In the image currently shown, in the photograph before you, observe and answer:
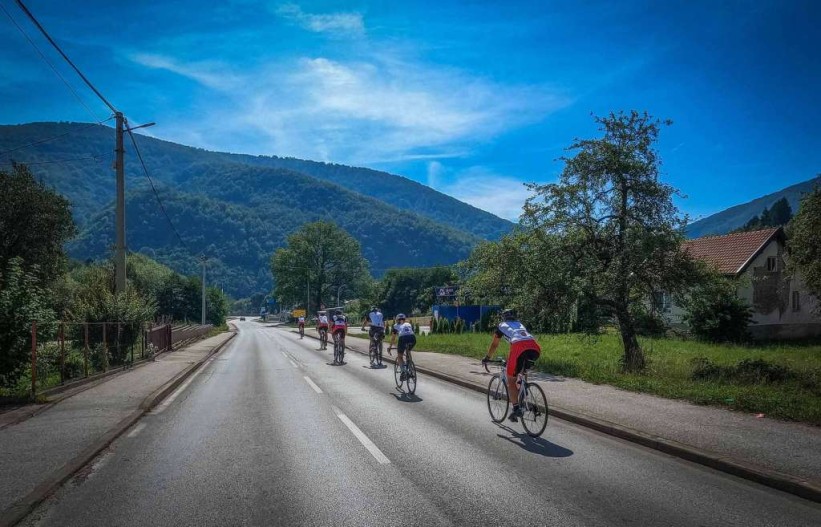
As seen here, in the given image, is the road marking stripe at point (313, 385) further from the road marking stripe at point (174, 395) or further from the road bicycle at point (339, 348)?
the road bicycle at point (339, 348)

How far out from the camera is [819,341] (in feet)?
101

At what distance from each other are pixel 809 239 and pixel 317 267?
8096 cm

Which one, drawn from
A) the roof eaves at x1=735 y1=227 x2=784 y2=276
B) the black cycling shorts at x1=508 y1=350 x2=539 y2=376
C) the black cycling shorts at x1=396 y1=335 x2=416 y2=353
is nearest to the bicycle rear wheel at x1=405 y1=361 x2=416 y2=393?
the black cycling shorts at x1=396 y1=335 x2=416 y2=353

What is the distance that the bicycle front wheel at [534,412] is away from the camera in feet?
25.0

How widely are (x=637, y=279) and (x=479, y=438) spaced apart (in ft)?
30.1

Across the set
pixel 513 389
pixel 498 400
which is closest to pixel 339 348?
pixel 498 400

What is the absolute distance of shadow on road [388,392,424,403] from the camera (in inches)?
437

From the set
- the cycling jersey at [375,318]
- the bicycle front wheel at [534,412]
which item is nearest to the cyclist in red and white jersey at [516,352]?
the bicycle front wheel at [534,412]

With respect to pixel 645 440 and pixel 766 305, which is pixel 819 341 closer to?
pixel 766 305

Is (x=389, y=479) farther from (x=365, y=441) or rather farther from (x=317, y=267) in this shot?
(x=317, y=267)

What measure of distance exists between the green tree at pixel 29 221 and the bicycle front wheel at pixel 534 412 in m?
34.8

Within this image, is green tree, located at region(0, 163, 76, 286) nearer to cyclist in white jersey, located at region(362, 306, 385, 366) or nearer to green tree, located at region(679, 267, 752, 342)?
cyclist in white jersey, located at region(362, 306, 385, 366)

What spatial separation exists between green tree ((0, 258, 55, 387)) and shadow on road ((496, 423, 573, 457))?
8909mm

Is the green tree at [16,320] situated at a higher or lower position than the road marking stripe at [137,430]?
higher
